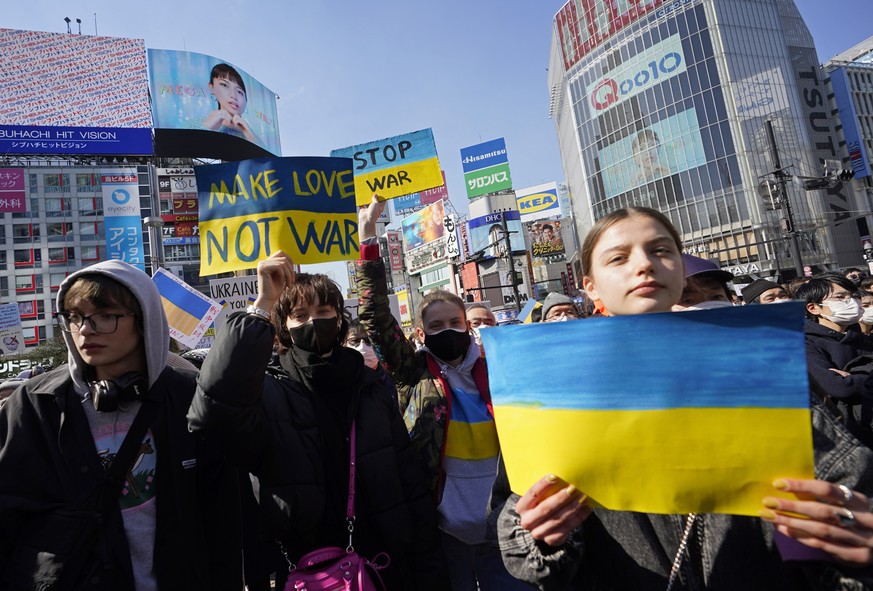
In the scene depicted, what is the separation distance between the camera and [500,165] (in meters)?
69.6

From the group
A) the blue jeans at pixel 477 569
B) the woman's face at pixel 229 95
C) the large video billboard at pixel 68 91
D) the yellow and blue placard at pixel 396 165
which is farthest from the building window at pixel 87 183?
the blue jeans at pixel 477 569

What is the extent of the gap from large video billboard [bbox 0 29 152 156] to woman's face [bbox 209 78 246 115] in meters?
4.19

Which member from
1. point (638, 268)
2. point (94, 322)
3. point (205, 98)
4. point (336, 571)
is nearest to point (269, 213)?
point (94, 322)

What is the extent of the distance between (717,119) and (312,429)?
5217 centimetres

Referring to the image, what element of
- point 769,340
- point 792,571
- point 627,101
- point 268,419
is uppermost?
point 627,101

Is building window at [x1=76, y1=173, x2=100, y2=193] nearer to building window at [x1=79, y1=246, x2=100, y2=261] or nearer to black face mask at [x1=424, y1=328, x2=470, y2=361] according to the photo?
building window at [x1=79, y1=246, x2=100, y2=261]

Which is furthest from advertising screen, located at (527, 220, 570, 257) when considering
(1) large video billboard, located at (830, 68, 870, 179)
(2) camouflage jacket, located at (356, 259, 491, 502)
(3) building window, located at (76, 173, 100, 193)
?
(2) camouflage jacket, located at (356, 259, 491, 502)

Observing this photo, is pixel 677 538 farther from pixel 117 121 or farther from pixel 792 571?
pixel 117 121

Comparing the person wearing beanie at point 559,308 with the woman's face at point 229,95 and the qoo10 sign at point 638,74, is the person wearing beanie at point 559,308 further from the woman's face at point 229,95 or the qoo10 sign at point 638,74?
the qoo10 sign at point 638,74

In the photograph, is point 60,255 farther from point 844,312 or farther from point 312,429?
point 844,312

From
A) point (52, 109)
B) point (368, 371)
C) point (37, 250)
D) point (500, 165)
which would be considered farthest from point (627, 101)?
point (37, 250)

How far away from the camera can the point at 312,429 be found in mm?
2064

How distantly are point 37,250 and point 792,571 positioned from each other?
7746cm

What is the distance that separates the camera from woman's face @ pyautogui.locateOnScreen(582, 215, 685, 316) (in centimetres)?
122
